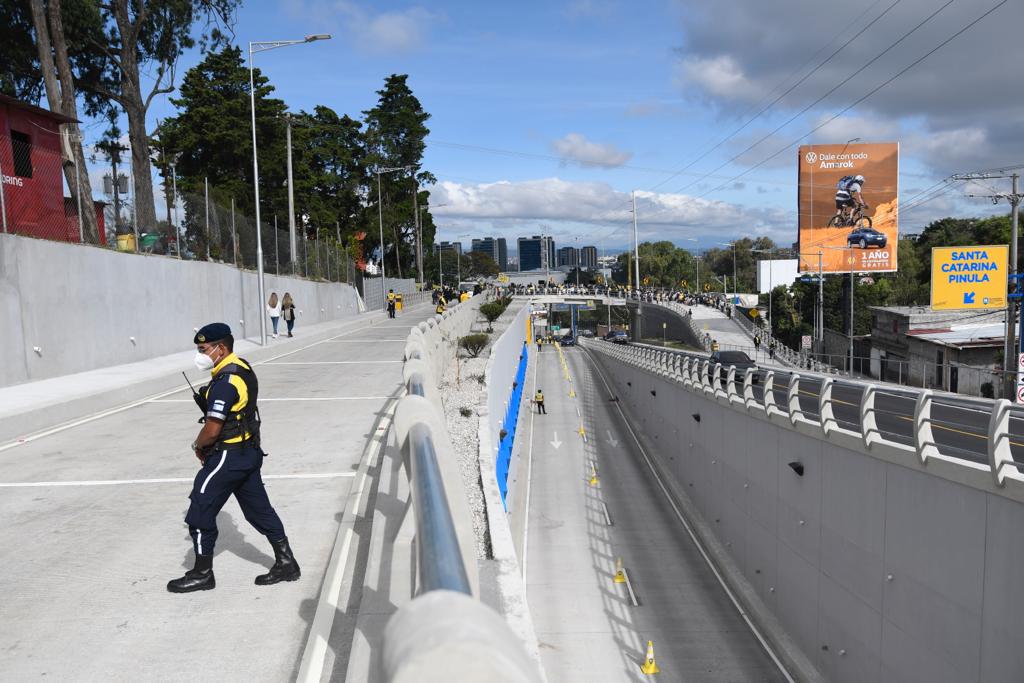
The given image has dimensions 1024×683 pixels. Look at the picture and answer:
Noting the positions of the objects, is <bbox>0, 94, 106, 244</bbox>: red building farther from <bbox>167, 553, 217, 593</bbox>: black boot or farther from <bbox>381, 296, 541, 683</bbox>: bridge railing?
<bbox>381, 296, 541, 683</bbox>: bridge railing

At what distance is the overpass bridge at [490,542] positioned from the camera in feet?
16.1

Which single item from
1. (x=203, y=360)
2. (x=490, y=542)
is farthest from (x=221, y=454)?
(x=490, y=542)

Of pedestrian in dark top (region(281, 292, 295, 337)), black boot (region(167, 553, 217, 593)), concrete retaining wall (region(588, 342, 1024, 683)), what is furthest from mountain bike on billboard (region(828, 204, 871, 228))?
black boot (region(167, 553, 217, 593))

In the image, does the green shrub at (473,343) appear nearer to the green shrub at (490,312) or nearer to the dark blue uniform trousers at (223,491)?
the green shrub at (490,312)

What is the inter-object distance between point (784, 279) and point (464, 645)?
132 metres

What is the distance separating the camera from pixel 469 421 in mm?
18297

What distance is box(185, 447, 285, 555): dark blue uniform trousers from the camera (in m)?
6.09

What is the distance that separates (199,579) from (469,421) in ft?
39.3

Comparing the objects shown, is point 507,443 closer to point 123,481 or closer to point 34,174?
point 34,174

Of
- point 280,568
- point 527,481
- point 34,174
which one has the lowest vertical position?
point 527,481

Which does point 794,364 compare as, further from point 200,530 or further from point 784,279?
point 784,279

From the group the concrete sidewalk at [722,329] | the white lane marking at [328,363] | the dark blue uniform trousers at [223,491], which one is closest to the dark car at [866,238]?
the concrete sidewalk at [722,329]

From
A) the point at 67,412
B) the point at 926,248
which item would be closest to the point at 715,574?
the point at 67,412

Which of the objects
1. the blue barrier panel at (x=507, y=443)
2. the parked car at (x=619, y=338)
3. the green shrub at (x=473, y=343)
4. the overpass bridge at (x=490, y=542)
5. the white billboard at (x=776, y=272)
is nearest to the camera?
the overpass bridge at (x=490, y=542)
